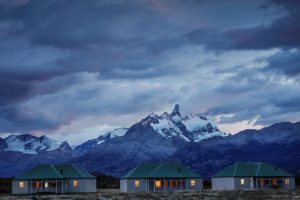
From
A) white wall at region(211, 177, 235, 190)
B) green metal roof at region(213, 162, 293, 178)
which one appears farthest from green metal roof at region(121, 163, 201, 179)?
green metal roof at region(213, 162, 293, 178)

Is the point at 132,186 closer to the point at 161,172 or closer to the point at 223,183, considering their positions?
the point at 161,172

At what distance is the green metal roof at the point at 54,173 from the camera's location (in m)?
117

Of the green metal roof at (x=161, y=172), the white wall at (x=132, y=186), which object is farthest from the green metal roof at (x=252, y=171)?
the white wall at (x=132, y=186)

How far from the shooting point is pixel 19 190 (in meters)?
116

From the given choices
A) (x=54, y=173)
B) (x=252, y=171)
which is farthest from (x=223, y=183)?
(x=54, y=173)

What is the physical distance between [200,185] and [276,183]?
19.0 m

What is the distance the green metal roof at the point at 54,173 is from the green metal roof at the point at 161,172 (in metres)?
10.7

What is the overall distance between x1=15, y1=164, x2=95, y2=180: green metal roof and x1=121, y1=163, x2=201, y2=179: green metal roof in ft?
35.0

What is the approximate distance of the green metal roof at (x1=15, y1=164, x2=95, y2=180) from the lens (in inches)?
4596

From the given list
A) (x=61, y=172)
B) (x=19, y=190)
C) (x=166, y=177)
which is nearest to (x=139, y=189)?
(x=166, y=177)

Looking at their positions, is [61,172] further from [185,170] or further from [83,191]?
[185,170]

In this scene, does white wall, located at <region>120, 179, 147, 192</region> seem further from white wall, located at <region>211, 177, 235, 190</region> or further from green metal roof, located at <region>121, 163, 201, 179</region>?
white wall, located at <region>211, 177, 235, 190</region>

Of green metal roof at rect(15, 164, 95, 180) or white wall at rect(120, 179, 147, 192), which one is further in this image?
white wall at rect(120, 179, 147, 192)

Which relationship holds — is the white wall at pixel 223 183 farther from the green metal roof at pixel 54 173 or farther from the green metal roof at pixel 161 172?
the green metal roof at pixel 54 173
